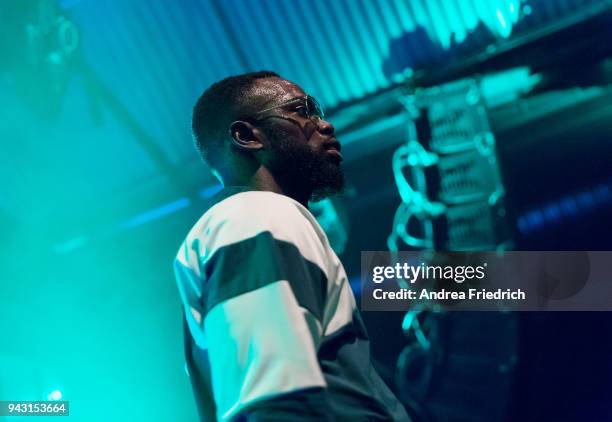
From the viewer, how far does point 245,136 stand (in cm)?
96

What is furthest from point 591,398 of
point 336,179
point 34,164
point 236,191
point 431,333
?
point 34,164

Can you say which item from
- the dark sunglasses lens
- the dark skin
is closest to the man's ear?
the dark skin

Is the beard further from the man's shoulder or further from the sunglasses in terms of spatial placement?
the man's shoulder

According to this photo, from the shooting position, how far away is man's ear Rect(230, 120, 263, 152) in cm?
94

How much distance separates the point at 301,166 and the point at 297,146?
4 centimetres

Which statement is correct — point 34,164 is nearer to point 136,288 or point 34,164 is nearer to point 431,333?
point 136,288

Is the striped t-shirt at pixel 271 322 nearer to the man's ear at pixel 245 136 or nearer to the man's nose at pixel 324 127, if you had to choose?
the man's ear at pixel 245 136

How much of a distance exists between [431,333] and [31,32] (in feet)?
5.61

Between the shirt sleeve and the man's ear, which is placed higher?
the man's ear

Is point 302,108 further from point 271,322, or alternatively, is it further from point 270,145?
point 271,322

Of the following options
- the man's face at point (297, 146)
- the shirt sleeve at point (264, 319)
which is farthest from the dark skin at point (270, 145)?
the shirt sleeve at point (264, 319)

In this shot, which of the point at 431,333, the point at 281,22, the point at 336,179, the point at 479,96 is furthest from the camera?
the point at 281,22

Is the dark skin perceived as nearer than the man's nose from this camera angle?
Yes

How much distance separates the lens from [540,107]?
176 cm
